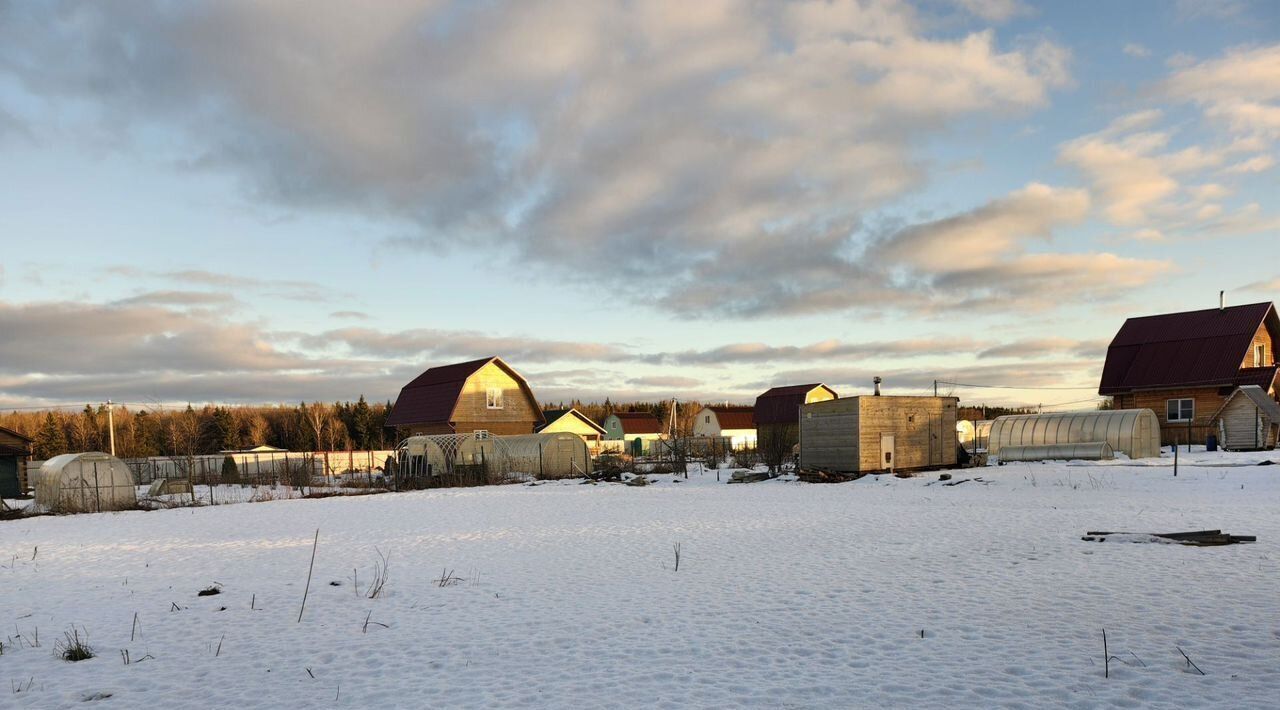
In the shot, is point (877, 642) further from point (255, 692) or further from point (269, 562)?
point (269, 562)

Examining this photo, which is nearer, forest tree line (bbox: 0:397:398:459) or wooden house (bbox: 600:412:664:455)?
forest tree line (bbox: 0:397:398:459)

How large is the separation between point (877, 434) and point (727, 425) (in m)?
51.9

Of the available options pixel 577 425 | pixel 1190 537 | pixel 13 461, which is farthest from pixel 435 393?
pixel 1190 537

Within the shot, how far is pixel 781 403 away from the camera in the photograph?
75125mm

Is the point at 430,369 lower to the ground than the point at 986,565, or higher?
higher

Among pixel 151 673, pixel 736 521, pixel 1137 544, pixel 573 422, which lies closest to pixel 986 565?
pixel 1137 544

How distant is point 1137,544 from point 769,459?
23.7m

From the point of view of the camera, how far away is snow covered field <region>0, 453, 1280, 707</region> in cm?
726

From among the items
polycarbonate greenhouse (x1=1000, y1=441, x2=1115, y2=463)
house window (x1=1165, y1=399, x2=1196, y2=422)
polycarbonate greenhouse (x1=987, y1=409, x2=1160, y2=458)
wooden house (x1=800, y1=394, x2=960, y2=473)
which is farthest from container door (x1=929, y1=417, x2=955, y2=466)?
house window (x1=1165, y1=399, x2=1196, y2=422)

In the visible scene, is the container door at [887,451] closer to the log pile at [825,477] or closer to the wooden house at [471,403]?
the log pile at [825,477]

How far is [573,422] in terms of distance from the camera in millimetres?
67875

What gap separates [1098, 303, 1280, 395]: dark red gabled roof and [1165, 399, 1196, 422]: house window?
3.79 ft

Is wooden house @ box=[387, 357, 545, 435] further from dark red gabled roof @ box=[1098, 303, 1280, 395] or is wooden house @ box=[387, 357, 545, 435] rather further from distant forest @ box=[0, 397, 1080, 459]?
dark red gabled roof @ box=[1098, 303, 1280, 395]

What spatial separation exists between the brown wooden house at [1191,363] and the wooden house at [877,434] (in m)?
14.8
